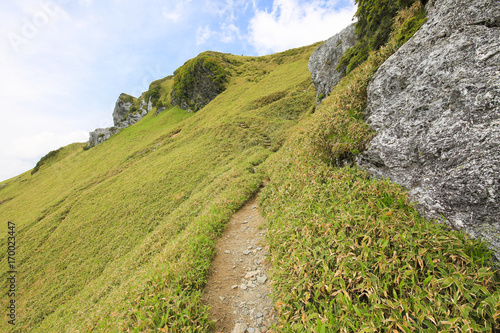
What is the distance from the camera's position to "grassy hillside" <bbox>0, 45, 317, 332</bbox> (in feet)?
25.0

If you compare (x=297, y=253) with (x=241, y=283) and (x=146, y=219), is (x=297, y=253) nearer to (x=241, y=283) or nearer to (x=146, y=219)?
(x=241, y=283)

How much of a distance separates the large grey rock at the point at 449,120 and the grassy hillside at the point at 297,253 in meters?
0.64

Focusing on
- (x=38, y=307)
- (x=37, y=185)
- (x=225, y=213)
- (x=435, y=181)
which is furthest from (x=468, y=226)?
(x=37, y=185)

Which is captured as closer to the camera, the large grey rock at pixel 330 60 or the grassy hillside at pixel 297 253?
the grassy hillside at pixel 297 253

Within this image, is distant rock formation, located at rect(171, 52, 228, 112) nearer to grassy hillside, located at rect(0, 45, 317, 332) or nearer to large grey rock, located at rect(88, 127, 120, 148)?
grassy hillside, located at rect(0, 45, 317, 332)

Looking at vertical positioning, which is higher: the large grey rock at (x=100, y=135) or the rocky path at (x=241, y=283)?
the large grey rock at (x=100, y=135)

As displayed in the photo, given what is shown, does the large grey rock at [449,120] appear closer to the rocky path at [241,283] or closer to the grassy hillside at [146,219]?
the rocky path at [241,283]

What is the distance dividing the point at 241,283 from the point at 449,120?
27.0ft

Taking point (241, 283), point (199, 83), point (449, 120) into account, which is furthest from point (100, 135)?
point (449, 120)

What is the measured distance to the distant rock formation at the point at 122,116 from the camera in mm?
66312

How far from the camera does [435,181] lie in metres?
5.46

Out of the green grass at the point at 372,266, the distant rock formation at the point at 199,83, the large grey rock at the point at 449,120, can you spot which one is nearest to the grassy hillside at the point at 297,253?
the green grass at the point at 372,266

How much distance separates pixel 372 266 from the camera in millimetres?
4781

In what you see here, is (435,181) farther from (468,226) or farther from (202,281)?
(202,281)
